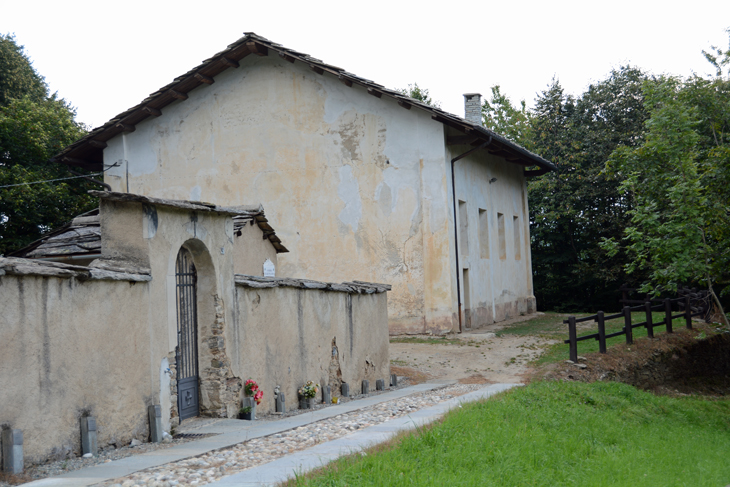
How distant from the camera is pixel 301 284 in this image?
1020 cm

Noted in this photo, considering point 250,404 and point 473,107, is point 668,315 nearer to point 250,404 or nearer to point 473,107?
point 473,107

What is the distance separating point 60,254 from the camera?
9.63m

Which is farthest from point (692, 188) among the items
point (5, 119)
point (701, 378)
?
point (5, 119)

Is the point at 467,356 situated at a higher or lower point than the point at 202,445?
lower

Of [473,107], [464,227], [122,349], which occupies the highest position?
[473,107]

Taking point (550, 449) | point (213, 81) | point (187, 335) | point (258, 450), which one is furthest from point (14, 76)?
point (550, 449)

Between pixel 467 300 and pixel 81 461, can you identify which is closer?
pixel 81 461

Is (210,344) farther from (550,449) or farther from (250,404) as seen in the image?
(550,449)

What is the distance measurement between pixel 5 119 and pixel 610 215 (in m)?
23.9

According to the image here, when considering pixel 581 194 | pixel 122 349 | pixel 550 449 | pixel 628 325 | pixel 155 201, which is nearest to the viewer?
pixel 122 349

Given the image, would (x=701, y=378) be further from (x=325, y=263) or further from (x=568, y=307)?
(x=568, y=307)

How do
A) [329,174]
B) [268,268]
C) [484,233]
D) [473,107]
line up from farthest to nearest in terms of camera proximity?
[473,107] < [484,233] < [329,174] < [268,268]

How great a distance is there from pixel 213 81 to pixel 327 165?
168 inches

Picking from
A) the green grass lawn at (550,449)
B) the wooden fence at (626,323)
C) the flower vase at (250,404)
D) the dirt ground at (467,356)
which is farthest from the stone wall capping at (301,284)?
the wooden fence at (626,323)
